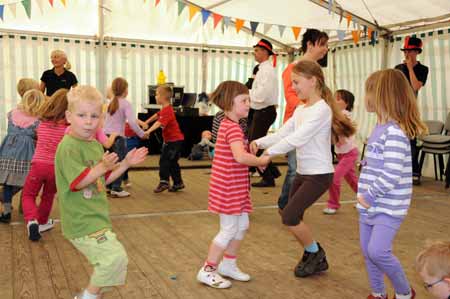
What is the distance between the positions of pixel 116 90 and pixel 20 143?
1.56m

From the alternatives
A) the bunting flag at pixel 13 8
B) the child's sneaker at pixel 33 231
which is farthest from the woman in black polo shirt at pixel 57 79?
the bunting flag at pixel 13 8

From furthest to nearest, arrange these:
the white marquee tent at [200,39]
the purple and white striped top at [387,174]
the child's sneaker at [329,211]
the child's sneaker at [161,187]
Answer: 1. the white marquee tent at [200,39]
2. the child's sneaker at [161,187]
3. the child's sneaker at [329,211]
4. the purple and white striped top at [387,174]

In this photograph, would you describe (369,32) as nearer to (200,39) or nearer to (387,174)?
(200,39)

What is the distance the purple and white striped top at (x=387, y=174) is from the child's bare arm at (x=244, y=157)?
0.57 m

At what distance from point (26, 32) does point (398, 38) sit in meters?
7.33

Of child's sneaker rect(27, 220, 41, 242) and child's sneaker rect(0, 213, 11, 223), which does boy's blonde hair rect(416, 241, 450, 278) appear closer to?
child's sneaker rect(27, 220, 41, 242)

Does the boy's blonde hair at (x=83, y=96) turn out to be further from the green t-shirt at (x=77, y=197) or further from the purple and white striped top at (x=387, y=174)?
the purple and white striped top at (x=387, y=174)

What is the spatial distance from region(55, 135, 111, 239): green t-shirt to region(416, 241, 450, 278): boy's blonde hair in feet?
4.78

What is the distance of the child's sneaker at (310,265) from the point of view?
11.0 ft

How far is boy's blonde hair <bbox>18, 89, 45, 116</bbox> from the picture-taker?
4453 mm

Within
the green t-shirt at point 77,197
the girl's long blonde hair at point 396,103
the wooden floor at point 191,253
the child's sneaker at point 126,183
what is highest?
the girl's long blonde hair at point 396,103

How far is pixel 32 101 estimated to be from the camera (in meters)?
4.46

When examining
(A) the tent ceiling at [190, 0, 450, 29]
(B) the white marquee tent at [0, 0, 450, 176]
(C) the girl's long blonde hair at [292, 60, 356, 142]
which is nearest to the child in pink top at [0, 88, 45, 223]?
(C) the girl's long blonde hair at [292, 60, 356, 142]

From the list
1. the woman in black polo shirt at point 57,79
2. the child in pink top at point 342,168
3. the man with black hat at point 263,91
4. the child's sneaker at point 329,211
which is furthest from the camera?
the woman in black polo shirt at point 57,79
